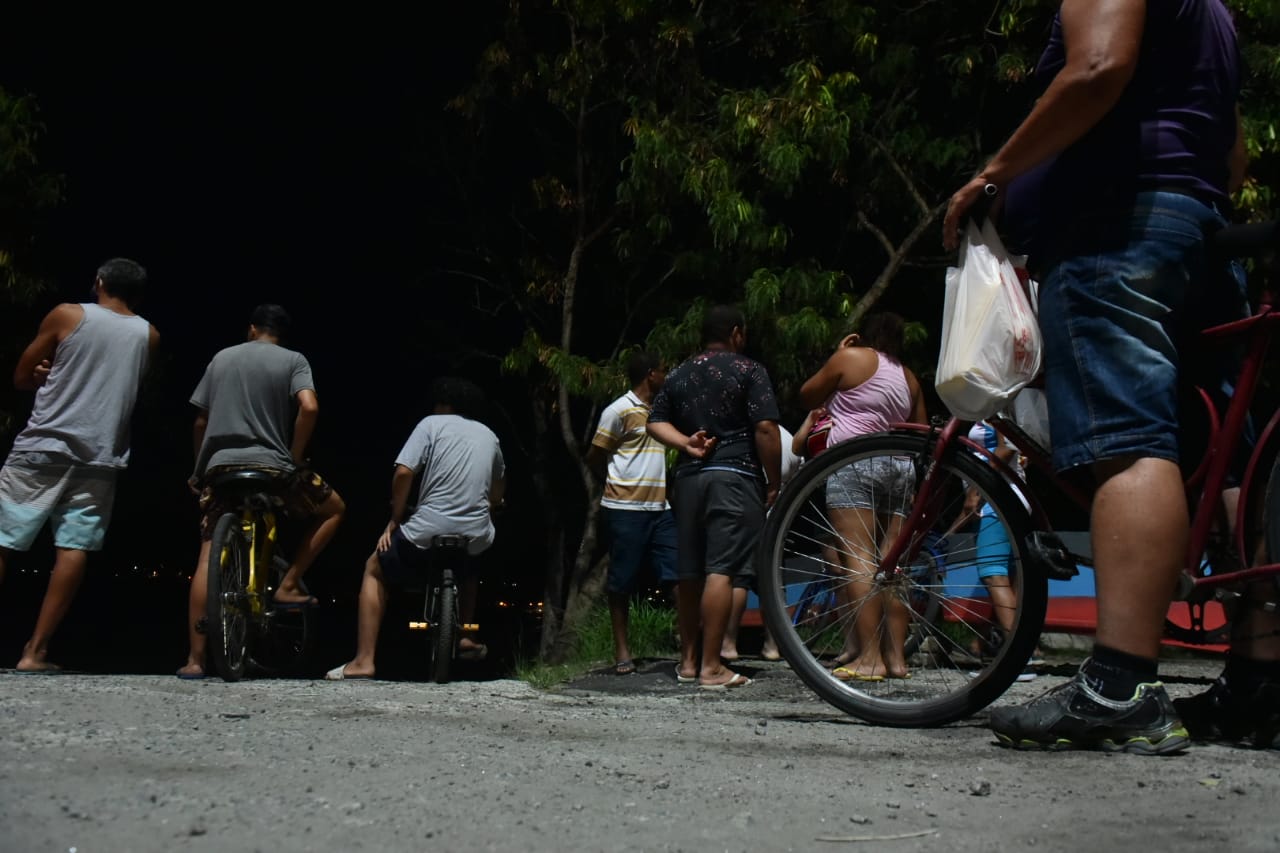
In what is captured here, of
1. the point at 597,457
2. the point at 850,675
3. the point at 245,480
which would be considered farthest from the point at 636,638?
the point at 850,675

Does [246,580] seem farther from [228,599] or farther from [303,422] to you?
[303,422]

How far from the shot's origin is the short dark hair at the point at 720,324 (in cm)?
691

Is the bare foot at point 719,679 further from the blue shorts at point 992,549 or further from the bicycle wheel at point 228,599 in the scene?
the blue shorts at point 992,549

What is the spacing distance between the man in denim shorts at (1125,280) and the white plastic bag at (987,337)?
6 cm

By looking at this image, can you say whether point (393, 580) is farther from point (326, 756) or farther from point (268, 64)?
point (268, 64)

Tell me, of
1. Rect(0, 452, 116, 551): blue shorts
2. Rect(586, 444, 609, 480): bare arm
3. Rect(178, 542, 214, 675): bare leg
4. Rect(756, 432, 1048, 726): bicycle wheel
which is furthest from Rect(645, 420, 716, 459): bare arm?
Rect(0, 452, 116, 551): blue shorts

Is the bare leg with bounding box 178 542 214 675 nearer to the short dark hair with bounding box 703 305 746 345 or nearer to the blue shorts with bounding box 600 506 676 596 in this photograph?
the blue shorts with bounding box 600 506 676 596

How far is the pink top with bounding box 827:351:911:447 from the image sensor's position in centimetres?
676

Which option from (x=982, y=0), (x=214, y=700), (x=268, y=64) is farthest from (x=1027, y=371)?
(x=268, y=64)

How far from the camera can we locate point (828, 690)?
4.05 meters

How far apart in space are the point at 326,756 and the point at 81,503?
390 cm

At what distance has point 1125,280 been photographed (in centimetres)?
344

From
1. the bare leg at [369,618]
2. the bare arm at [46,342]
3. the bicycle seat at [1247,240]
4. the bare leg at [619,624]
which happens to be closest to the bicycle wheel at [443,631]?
the bare leg at [369,618]

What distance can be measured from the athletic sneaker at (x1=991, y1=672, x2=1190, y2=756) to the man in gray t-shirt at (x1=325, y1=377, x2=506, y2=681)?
185 inches
